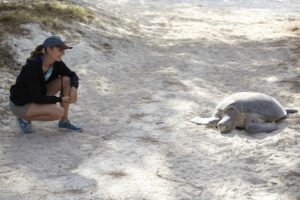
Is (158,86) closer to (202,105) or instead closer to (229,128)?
(202,105)

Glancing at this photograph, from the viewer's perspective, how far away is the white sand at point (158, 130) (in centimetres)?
450

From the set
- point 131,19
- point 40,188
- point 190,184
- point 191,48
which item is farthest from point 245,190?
point 131,19

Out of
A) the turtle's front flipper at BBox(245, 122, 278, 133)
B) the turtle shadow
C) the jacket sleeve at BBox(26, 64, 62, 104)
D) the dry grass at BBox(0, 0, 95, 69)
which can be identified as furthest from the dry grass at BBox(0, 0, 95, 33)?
the turtle's front flipper at BBox(245, 122, 278, 133)

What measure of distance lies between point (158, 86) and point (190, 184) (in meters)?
3.51

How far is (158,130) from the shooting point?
5.98 meters

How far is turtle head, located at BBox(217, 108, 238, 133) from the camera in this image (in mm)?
5775

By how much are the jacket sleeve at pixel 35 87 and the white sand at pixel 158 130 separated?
488 millimetres

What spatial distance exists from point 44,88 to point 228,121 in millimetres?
2216

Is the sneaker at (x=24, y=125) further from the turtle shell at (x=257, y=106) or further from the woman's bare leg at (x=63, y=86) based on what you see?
the turtle shell at (x=257, y=106)

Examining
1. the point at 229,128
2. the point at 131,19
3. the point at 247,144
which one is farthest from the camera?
the point at 131,19

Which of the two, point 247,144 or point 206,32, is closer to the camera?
point 247,144

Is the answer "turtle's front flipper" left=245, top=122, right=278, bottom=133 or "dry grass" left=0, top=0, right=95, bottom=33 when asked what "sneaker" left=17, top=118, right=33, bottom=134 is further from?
"dry grass" left=0, top=0, right=95, bottom=33

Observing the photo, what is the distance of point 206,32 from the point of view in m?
12.0

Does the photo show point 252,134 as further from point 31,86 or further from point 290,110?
point 31,86
